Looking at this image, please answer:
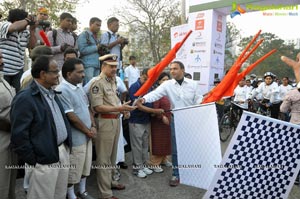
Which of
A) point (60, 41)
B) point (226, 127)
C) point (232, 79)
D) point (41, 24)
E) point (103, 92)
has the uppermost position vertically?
point (41, 24)

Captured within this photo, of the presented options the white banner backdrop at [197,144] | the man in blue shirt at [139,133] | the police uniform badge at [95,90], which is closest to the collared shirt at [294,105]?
the white banner backdrop at [197,144]

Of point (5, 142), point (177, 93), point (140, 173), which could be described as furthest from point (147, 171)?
point (5, 142)

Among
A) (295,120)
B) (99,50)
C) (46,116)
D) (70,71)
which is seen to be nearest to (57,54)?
(99,50)

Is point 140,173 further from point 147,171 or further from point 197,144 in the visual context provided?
point 197,144

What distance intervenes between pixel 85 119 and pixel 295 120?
3196mm

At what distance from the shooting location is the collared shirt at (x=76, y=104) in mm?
2842

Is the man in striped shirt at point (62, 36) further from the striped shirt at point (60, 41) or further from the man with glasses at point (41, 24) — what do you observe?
the man with glasses at point (41, 24)

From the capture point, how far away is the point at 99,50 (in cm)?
476

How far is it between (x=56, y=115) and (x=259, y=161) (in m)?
2.12

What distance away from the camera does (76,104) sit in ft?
9.67

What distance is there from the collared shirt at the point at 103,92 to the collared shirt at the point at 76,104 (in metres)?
0.15

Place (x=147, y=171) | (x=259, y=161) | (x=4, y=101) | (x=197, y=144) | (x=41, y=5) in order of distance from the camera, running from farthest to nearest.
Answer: (x=41, y=5), (x=147, y=171), (x=197, y=144), (x=259, y=161), (x=4, y=101)

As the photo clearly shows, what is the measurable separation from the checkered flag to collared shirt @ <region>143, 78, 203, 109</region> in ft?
4.11

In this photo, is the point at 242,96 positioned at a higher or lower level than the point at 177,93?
lower
